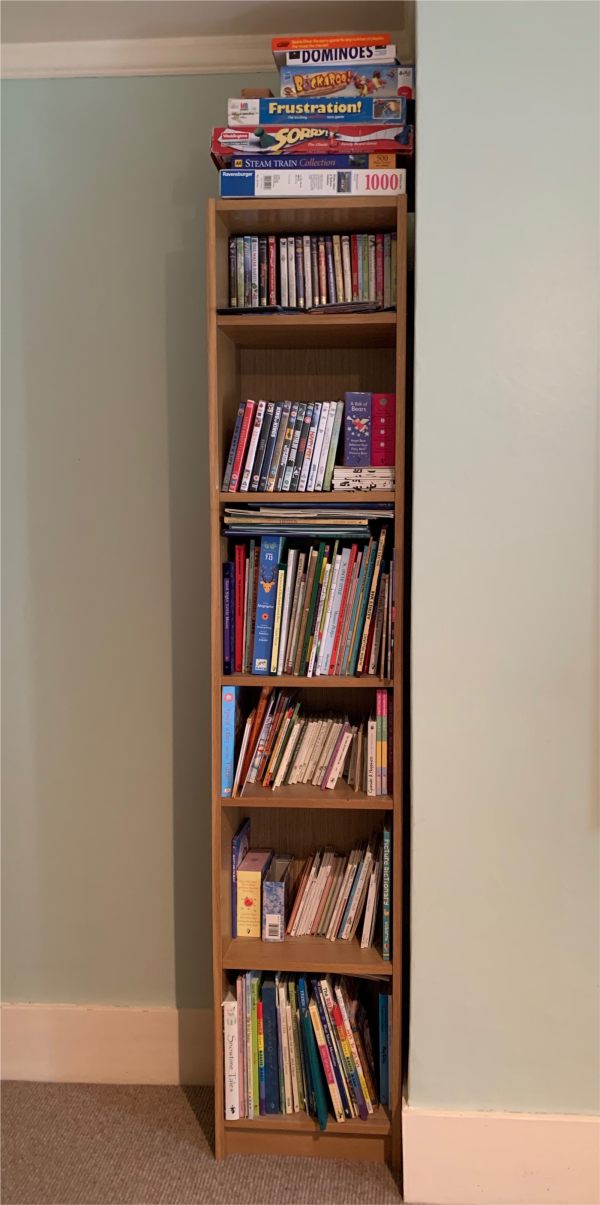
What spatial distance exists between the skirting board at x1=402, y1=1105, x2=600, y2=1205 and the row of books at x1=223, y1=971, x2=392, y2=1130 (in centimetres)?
15

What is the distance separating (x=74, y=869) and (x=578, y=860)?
4.13ft

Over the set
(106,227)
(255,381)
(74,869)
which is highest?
(106,227)

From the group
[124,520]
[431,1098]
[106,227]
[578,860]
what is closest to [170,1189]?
[431,1098]

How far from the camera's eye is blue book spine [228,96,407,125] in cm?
187

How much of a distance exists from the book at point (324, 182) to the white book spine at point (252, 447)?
414mm

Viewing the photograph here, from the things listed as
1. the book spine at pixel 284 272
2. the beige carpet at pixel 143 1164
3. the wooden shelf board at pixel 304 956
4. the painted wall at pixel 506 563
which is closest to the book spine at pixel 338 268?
the book spine at pixel 284 272

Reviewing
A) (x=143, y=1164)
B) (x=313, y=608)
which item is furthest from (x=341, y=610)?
(x=143, y=1164)

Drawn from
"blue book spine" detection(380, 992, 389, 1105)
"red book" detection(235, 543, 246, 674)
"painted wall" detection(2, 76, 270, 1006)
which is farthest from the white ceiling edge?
"blue book spine" detection(380, 992, 389, 1105)

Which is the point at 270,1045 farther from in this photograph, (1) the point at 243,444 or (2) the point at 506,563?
(1) the point at 243,444

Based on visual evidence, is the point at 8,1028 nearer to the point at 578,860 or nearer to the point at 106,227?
the point at 578,860

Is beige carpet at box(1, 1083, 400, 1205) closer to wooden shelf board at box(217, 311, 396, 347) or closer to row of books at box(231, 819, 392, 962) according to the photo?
row of books at box(231, 819, 392, 962)

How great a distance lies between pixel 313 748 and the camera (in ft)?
6.75

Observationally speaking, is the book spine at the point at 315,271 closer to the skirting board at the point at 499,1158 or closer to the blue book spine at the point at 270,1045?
the blue book spine at the point at 270,1045

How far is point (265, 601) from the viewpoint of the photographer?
6.54ft
